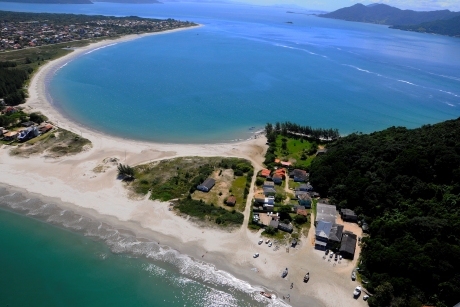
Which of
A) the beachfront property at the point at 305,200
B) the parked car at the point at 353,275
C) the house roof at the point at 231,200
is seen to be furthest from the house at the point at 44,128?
the parked car at the point at 353,275

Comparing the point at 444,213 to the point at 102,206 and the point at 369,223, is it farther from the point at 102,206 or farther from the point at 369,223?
the point at 102,206

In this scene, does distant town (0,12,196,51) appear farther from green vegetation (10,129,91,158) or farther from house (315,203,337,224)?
house (315,203,337,224)

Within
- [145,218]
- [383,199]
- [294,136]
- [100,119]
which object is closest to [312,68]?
[294,136]

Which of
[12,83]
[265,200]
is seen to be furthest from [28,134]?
[265,200]

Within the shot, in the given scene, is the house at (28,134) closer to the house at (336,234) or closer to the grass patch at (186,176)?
the grass patch at (186,176)

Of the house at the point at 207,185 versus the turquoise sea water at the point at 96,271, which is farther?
the house at the point at 207,185

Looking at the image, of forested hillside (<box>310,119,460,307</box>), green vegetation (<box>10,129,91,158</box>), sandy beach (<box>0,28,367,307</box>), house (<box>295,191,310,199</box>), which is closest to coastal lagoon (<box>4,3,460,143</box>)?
sandy beach (<box>0,28,367,307</box>)

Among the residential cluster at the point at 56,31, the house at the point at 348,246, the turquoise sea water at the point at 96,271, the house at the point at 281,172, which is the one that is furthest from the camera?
the residential cluster at the point at 56,31
